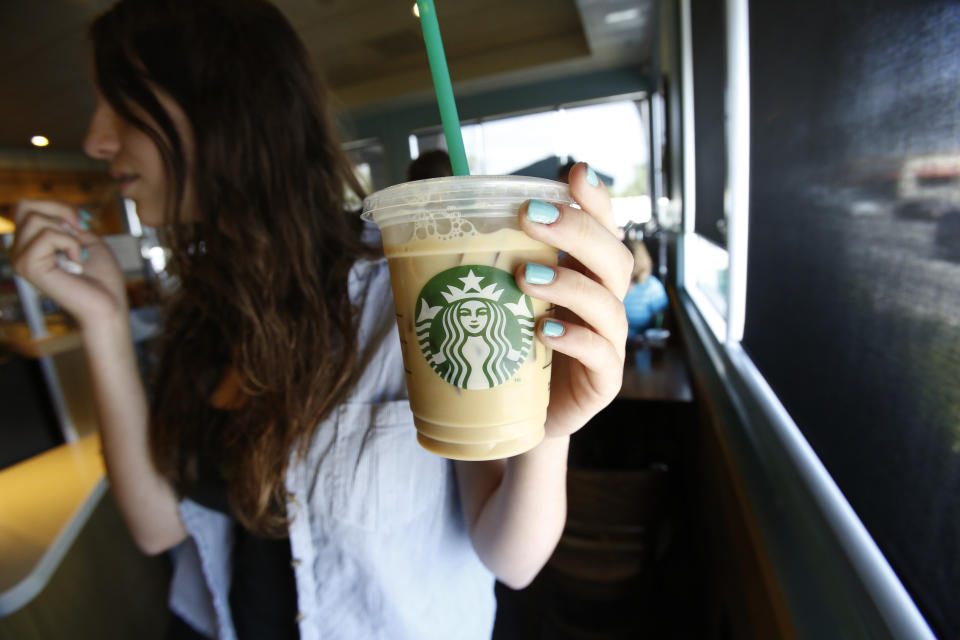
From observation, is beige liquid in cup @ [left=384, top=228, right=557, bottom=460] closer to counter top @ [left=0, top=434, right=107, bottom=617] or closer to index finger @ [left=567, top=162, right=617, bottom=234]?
index finger @ [left=567, top=162, right=617, bottom=234]

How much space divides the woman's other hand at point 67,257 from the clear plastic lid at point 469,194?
82cm

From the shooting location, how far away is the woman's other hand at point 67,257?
3.01 feet

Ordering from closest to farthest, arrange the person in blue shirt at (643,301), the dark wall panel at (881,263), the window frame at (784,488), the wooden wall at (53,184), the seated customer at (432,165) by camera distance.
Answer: the dark wall panel at (881,263)
the window frame at (784,488)
the seated customer at (432,165)
the person in blue shirt at (643,301)
the wooden wall at (53,184)

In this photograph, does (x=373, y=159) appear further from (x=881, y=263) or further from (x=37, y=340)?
(x=881, y=263)

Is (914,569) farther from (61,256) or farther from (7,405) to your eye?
(7,405)

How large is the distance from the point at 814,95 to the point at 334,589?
1.07 meters

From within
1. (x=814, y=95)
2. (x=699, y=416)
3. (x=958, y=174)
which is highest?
(x=814, y=95)

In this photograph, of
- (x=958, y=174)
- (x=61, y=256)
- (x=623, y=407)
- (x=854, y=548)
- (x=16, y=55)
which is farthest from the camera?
(x=16, y=55)

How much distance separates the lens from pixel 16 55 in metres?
3.65

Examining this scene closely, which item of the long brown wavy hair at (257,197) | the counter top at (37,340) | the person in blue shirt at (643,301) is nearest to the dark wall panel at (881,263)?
the long brown wavy hair at (257,197)

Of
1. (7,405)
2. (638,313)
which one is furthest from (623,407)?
(7,405)

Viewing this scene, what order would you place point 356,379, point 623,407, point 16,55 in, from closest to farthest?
point 356,379, point 623,407, point 16,55

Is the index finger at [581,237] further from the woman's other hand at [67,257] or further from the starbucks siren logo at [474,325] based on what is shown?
the woman's other hand at [67,257]

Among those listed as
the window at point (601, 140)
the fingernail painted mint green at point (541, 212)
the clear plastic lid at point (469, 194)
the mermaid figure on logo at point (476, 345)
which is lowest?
the mermaid figure on logo at point (476, 345)
